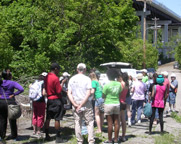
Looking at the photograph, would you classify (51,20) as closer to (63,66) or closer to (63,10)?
(63,10)

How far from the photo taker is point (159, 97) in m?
8.90

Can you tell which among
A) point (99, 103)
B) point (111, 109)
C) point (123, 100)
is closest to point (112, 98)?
point (111, 109)

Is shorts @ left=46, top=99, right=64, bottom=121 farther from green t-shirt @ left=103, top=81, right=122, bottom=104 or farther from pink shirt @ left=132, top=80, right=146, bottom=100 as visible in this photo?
pink shirt @ left=132, top=80, right=146, bottom=100

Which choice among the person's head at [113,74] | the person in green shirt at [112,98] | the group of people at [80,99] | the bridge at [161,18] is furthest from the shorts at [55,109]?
the bridge at [161,18]

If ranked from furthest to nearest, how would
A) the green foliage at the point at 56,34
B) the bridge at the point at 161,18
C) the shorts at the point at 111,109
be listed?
the bridge at the point at 161,18, the green foliage at the point at 56,34, the shorts at the point at 111,109

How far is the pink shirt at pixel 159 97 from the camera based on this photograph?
889 centimetres

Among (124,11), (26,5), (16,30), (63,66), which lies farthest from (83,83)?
(124,11)

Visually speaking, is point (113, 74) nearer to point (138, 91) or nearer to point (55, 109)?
point (55, 109)

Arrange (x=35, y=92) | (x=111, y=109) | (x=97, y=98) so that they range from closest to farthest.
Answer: (x=111, y=109)
(x=35, y=92)
(x=97, y=98)

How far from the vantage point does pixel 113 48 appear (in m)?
20.2

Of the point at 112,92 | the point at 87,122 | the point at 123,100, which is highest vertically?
the point at 112,92

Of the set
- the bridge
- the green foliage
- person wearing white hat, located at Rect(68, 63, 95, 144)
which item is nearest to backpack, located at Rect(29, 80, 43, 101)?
person wearing white hat, located at Rect(68, 63, 95, 144)

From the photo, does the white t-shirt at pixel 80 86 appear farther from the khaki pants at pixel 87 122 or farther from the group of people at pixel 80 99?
the khaki pants at pixel 87 122

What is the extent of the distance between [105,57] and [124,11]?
490cm
